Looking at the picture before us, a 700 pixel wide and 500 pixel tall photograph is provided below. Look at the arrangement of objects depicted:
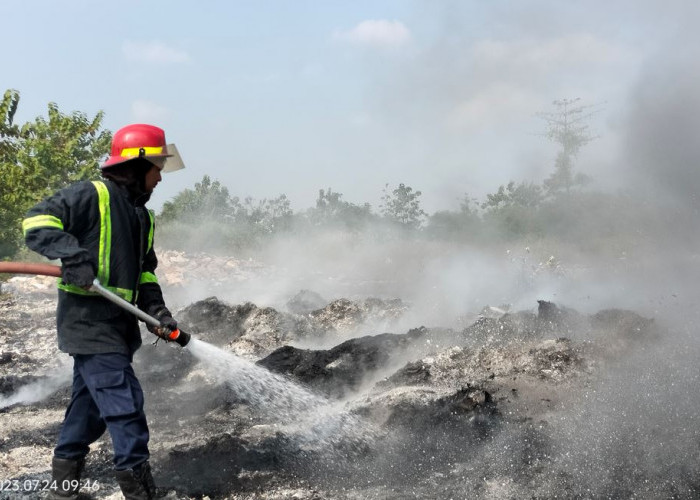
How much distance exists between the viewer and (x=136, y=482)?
2568 millimetres

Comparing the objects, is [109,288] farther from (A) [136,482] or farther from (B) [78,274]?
(A) [136,482]

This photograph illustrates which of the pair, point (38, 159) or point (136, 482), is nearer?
point (136, 482)

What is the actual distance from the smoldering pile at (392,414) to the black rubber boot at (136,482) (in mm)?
649

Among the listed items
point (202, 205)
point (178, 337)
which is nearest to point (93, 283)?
point (178, 337)

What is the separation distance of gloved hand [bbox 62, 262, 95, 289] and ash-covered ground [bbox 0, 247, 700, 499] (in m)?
1.20

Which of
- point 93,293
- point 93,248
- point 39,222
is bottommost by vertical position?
point 93,293

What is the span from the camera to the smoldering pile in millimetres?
3312

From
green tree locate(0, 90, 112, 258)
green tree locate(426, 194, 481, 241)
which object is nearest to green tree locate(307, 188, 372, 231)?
green tree locate(426, 194, 481, 241)

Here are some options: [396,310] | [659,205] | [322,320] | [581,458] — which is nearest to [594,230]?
[659,205]

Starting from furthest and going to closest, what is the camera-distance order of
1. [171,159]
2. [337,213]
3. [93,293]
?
[337,213] < [171,159] < [93,293]

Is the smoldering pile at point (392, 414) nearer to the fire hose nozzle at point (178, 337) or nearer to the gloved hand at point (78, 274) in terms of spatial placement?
the fire hose nozzle at point (178, 337)

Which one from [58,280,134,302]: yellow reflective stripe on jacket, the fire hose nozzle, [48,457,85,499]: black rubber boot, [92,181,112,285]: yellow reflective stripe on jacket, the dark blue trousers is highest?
[92,181,112,285]: yellow reflective stripe on jacket

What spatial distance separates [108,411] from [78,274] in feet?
2.00

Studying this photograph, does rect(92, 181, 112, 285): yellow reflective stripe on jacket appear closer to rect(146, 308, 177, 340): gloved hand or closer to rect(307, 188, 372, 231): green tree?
rect(146, 308, 177, 340): gloved hand
